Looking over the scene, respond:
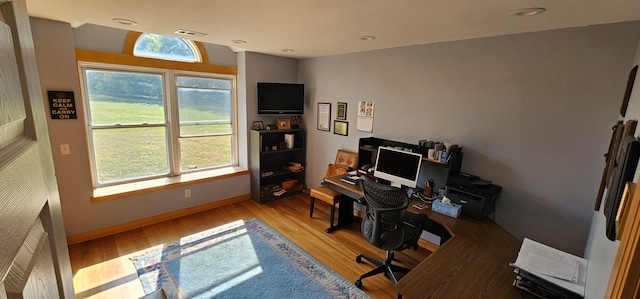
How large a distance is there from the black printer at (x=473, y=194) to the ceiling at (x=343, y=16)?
138cm

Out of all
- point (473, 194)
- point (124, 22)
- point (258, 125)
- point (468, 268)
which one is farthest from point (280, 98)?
point (468, 268)

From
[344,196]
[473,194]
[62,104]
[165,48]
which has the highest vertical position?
[165,48]

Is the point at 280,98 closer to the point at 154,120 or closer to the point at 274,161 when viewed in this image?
the point at 274,161

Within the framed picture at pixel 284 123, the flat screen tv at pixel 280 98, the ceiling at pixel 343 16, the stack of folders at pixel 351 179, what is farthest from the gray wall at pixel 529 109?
the framed picture at pixel 284 123

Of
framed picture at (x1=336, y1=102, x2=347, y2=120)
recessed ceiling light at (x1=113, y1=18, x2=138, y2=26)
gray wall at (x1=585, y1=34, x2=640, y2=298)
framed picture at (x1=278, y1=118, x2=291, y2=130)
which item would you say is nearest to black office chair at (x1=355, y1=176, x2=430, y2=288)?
gray wall at (x1=585, y1=34, x2=640, y2=298)

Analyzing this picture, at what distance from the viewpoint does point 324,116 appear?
4.36 metres

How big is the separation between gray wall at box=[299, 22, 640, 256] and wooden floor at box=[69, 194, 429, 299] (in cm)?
128

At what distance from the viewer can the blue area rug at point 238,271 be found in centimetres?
Answer: 247

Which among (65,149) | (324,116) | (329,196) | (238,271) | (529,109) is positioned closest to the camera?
(529,109)

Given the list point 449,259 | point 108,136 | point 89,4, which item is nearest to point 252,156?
point 108,136

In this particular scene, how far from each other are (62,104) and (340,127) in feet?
10.7

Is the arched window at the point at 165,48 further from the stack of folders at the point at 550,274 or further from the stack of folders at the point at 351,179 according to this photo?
the stack of folders at the point at 550,274

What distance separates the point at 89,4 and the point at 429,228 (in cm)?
378

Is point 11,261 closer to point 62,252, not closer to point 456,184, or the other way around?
point 62,252
